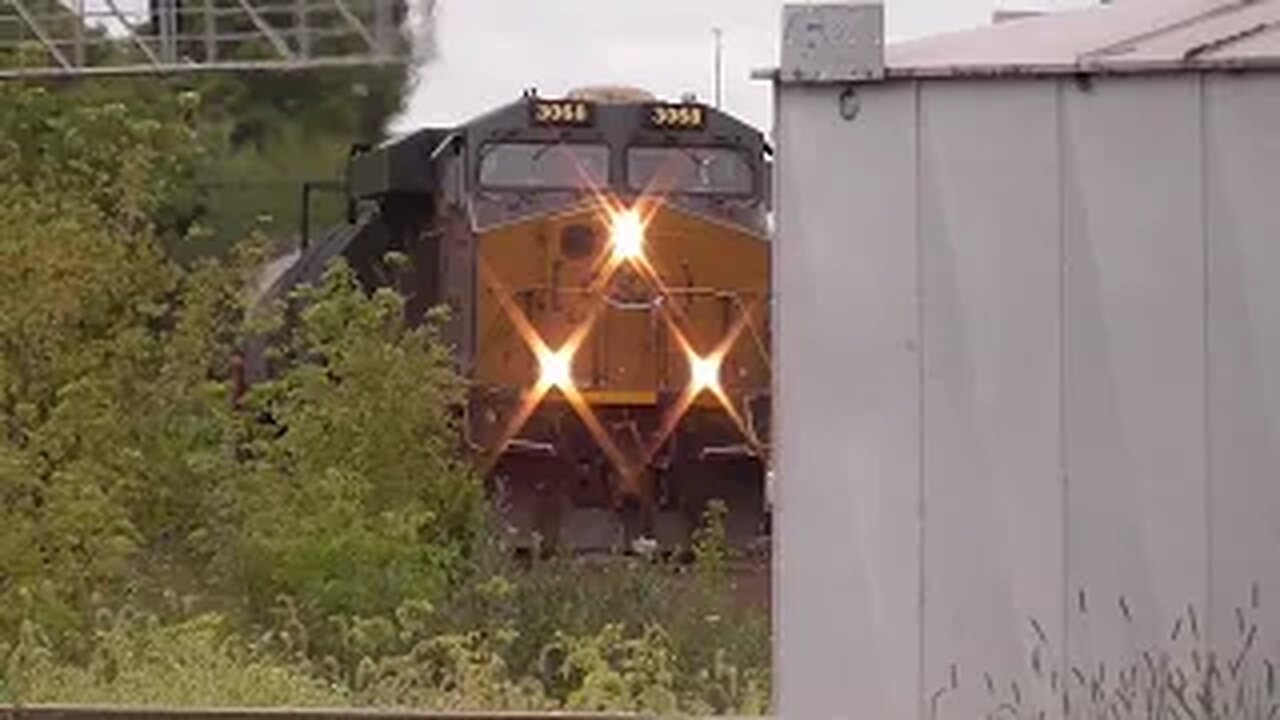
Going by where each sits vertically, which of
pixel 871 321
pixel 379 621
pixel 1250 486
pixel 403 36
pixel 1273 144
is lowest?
pixel 379 621

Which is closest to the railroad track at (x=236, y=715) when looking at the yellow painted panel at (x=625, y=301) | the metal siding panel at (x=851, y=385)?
the metal siding panel at (x=851, y=385)

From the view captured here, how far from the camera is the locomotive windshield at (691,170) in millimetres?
15602

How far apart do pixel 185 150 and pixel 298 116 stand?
4.30 metres

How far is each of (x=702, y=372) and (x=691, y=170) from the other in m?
1.49

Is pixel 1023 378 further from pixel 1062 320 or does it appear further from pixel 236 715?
pixel 236 715

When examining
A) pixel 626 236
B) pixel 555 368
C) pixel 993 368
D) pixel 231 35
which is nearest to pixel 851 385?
pixel 993 368

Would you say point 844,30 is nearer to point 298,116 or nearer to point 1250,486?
point 1250,486

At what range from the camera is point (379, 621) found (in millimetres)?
9156

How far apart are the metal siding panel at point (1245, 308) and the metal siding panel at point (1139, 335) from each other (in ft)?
0.11

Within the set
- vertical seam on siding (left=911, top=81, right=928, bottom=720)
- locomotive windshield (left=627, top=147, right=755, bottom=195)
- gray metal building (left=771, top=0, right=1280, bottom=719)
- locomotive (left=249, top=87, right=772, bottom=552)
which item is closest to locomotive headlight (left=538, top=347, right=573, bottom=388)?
locomotive (left=249, top=87, right=772, bottom=552)

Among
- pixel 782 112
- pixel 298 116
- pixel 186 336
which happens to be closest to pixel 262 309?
pixel 186 336

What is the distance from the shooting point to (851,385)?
4.66 meters

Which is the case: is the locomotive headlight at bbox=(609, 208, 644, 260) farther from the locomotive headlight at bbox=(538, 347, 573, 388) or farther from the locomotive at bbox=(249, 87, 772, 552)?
the locomotive headlight at bbox=(538, 347, 573, 388)

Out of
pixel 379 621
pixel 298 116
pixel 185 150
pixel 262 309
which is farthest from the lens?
pixel 298 116
